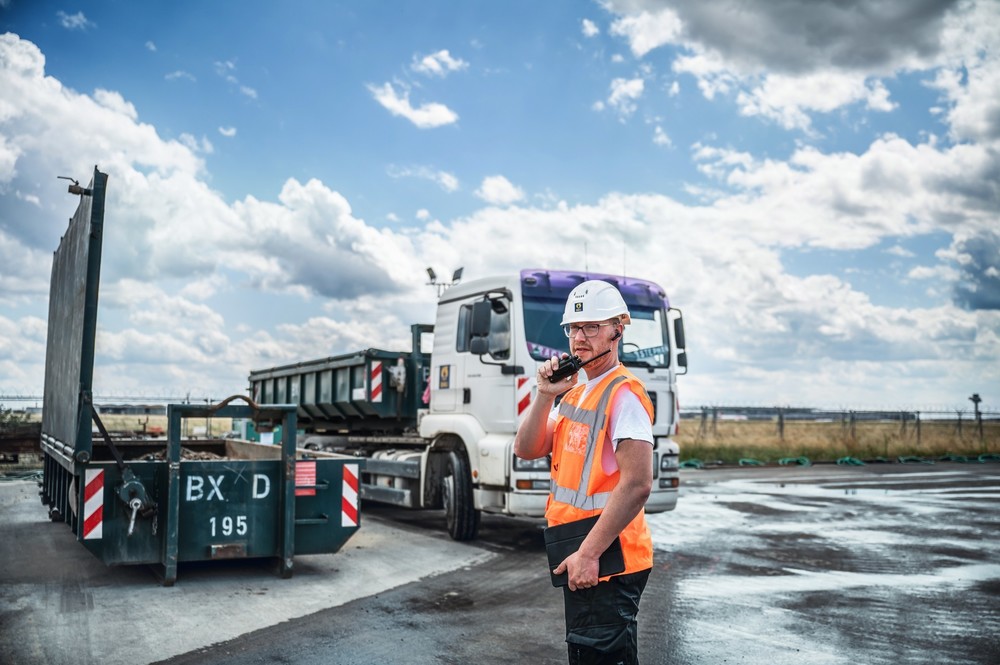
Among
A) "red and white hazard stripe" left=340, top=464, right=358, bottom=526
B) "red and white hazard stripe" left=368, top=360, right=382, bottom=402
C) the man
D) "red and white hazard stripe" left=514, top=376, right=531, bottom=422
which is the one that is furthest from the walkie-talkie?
"red and white hazard stripe" left=368, top=360, right=382, bottom=402

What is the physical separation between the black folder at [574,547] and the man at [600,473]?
23mm

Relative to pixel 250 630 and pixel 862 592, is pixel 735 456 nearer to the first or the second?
pixel 862 592

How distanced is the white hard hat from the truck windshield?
5.70 m

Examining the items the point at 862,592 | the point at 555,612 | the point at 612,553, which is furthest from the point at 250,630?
the point at 862,592

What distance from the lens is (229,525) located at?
7.46m

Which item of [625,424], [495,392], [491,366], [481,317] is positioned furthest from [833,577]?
[625,424]

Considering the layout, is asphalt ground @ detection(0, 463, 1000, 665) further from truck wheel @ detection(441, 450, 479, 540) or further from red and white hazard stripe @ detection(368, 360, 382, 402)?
red and white hazard stripe @ detection(368, 360, 382, 402)

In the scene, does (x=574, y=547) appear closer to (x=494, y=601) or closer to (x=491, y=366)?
(x=494, y=601)

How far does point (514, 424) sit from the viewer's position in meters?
9.27

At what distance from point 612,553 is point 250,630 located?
374 centimetres

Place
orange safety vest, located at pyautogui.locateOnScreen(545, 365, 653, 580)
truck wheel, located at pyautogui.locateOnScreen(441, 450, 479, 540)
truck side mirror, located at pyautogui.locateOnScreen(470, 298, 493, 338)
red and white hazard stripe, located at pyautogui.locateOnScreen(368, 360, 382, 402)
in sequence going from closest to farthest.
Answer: orange safety vest, located at pyautogui.locateOnScreen(545, 365, 653, 580) < truck side mirror, located at pyautogui.locateOnScreen(470, 298, 493, 338) < truck wheel, located at pyautogui.locateOnScreen(441, 450, 479, 540) < red and white hazard stripe, located at pyautogui.locateOnScreen(368, 360, 382, 402)

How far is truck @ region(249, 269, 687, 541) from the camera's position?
9234 mm

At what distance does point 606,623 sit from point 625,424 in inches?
26.0

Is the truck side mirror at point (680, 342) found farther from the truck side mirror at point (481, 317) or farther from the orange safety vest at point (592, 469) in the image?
the orange safety vest at point (592, 469)
